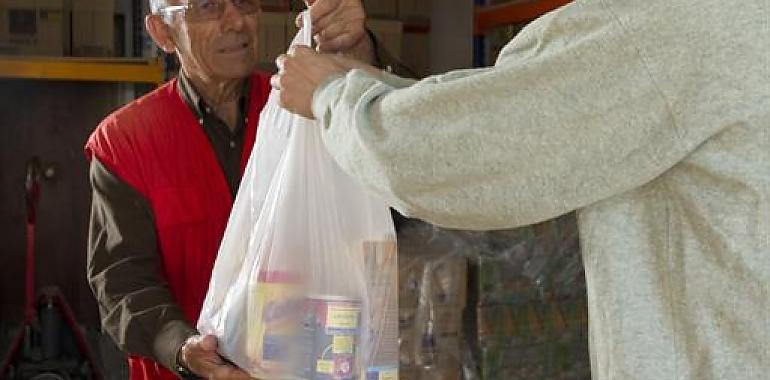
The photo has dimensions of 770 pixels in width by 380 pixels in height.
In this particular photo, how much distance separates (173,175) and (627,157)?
1181 millimetres

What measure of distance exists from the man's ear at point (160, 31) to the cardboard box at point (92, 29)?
2598mm

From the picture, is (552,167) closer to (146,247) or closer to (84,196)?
(146,247)

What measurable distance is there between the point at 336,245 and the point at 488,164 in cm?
55

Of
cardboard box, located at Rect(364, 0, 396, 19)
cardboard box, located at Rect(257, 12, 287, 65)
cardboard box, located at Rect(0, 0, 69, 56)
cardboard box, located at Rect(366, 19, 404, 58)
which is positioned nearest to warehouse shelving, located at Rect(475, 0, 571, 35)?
cardboard box, located at Rect(366, 19, 404, 58)

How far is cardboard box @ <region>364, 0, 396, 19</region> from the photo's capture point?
475 centimetres

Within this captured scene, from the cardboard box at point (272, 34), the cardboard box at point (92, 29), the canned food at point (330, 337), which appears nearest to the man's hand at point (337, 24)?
the canned food at point (330, 337)

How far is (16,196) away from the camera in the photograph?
17.0ft

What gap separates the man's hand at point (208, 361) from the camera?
1745 mm

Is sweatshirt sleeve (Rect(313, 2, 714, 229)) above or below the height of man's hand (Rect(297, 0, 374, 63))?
below

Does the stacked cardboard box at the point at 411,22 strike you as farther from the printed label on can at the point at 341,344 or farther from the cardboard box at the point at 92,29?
the printed label on can at the point at 341,344

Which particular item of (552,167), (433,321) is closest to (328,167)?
(433,321)

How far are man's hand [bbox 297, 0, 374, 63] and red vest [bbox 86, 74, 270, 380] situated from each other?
0.50 metres

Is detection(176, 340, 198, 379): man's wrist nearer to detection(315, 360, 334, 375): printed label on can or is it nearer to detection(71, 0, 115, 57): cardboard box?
detection(315, 360, 334, 375): printed label on can

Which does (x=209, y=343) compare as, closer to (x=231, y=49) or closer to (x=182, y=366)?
(x=182, y=366)
